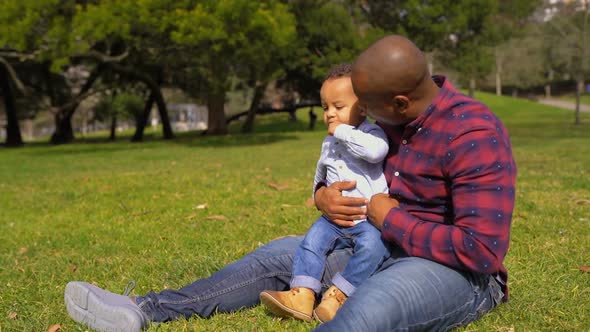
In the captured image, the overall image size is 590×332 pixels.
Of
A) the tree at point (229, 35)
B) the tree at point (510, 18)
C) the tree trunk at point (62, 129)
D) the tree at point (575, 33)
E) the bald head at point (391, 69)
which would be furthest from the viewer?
the tree at point (510, 18)

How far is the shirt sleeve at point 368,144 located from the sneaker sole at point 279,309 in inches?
32.7

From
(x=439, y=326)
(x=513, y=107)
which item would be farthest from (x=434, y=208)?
(x=513, y=107)

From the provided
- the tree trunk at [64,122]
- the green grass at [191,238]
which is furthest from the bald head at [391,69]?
the tree trunk at [64,122]

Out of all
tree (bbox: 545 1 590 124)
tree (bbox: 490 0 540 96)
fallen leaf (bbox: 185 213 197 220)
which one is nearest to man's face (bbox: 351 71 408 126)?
fallen leaf (bbox: 185 213 197 220)

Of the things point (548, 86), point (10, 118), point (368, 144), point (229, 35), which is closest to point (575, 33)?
point (229, 35)

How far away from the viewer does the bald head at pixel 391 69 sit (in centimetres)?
252

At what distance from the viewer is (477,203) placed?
2.47 metres

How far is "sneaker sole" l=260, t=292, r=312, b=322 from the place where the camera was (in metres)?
2.98

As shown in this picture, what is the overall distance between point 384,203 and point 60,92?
1323 inches

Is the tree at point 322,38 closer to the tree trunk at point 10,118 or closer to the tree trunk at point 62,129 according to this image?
the tree trunk at point 62,129

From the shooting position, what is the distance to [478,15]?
3219 cm

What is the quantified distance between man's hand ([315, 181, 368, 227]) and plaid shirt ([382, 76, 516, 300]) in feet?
0.82

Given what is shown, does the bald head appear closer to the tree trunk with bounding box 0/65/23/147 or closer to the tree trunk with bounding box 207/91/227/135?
the tree trunk with bounding box 0/65/23/147

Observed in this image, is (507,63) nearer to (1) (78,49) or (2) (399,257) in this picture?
(1) (78,49)
